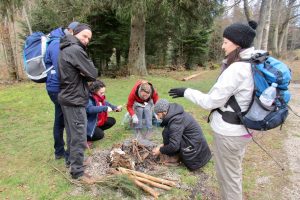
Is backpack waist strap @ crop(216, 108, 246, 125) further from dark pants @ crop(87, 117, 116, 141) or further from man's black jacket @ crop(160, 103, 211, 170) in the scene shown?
dark pants @ crop(87, 117, 116, 141)

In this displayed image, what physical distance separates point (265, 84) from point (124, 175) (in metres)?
2.11

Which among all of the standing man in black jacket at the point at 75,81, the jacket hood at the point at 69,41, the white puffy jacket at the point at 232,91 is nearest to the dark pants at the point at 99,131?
the standing man in black jacket at the point at 75,81

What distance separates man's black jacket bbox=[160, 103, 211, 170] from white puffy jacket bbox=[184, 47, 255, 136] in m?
1.17

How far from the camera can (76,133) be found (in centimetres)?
374

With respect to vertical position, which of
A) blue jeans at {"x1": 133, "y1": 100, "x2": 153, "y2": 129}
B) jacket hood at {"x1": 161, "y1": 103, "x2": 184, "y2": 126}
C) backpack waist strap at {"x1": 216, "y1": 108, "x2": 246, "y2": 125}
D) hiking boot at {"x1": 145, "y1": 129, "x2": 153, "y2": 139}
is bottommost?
hiking boot at {"x1": 145, "y1": 129, "x2": 153, "y2": 139}

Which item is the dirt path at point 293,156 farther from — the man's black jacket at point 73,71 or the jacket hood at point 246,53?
the man's black jacket at point 73,71

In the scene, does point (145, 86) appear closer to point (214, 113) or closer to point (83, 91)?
point (83, 91)

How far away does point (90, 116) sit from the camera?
4.90 m

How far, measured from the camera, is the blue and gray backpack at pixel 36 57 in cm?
380

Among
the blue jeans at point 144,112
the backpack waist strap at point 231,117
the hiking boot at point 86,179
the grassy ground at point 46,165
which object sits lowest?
the grassy ground at point 46,165

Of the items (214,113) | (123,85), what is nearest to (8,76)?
(123,85)

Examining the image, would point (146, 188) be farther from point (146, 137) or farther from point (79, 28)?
point (79, 28)

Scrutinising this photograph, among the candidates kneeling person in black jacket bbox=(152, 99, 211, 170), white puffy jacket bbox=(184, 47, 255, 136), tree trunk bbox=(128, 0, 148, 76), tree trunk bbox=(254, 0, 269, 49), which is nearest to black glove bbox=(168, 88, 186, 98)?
white puffy jacket bbox=(184, 47, 255, 136)

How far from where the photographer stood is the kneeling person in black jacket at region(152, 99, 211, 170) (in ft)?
13.1
